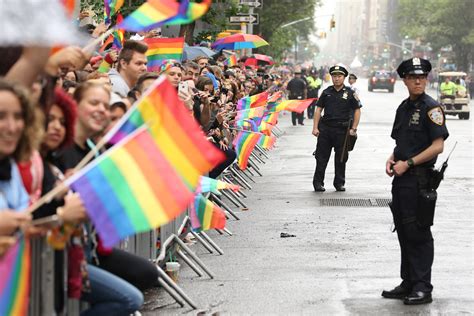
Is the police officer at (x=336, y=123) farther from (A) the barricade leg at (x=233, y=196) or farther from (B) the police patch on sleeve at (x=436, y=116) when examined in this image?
(B) the police patch on sleeve at (x=436, y=116)

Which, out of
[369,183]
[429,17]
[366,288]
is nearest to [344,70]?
[369,183]

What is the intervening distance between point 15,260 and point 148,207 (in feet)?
1.98

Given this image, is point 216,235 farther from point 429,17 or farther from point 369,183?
point 429,17

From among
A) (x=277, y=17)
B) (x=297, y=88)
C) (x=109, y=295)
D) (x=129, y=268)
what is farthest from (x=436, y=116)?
(x=277, y=17)

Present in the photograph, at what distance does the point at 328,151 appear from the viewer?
1788 centimetres

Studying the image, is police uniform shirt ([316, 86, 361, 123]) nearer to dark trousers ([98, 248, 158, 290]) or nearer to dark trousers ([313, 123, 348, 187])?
dark trousers ([313, 123, 348, 187])

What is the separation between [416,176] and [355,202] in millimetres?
6838

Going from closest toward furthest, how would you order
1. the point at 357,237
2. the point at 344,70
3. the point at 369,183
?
1. the point at 357,237
2. the point at 344,70
3. the point at 369,183

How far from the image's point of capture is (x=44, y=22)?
4.75 m

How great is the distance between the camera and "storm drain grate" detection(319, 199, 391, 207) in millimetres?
15664

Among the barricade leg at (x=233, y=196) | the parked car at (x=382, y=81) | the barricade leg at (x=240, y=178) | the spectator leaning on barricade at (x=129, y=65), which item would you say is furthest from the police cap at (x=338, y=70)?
the parked car at (x=382, y=81)

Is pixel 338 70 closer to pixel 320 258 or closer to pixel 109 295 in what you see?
pixel 320 258

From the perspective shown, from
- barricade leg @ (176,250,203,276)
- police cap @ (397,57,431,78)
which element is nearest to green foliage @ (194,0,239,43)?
barricade leg @ (176,250,203,276)

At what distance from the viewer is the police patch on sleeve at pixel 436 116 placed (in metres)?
9.16
